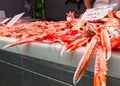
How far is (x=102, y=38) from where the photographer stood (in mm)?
736

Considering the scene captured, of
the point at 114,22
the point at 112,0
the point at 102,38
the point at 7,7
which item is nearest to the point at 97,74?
the point at 102,38

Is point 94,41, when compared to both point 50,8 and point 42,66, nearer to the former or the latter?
point 42,66

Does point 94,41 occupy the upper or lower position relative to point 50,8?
upper

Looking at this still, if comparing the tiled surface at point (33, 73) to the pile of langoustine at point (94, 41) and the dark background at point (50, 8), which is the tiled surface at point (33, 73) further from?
the dark background at point (50, 8)

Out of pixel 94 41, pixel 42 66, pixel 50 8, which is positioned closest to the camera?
pixel 94 41

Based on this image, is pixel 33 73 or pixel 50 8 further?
pixel 50 8

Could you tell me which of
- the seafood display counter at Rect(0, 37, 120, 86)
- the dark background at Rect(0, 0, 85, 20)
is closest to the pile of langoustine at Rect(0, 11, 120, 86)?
the seafood display counter at Rect(0, 37, 120, 86)

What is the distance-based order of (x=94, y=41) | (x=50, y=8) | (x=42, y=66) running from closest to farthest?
(x=94, y=41), (x=42, y=66), (x=50, y=8)

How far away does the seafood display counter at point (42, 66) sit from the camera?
787mm

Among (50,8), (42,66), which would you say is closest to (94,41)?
(42,66)

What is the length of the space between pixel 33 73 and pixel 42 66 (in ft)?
0.24

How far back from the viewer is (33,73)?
3.54 feet

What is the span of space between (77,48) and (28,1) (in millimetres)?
3266

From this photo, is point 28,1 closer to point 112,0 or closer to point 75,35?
point 112,0
